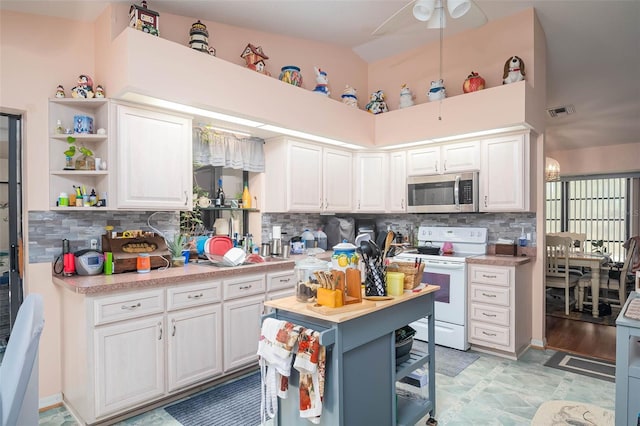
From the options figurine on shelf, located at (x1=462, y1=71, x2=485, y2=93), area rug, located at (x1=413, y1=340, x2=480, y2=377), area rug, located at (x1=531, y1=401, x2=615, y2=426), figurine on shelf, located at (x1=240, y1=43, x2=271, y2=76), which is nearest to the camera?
area rug, located at (x1=531, y1=401, x2=615, y2=426)

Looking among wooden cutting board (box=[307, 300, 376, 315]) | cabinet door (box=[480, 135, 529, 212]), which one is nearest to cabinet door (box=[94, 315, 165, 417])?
wooden cutting board (box=[307, 300, 376, 315])

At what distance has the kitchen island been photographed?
1.76m

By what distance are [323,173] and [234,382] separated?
235 centimetres

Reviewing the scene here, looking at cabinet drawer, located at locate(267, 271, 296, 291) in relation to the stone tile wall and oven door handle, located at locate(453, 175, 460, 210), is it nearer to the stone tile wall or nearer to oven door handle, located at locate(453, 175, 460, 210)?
the stone tile wall

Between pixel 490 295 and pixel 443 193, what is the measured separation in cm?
121

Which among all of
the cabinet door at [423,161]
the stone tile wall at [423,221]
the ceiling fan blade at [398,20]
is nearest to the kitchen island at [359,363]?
the ceiling fan blade at [398,20]

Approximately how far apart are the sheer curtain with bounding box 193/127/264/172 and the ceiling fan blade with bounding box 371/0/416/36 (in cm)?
172

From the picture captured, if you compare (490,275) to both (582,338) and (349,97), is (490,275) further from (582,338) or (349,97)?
(349,97)

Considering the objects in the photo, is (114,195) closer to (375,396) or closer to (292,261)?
(292,261)

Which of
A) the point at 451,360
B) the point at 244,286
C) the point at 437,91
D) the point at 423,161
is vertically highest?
the point at 437,91

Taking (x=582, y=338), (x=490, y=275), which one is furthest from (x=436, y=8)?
(x=582, y=338)

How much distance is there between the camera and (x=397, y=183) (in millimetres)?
4613

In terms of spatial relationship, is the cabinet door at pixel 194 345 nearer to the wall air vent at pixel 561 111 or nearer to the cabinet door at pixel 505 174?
the cabinet door at pixel 505 174

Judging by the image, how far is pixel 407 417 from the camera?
2.24 meters
